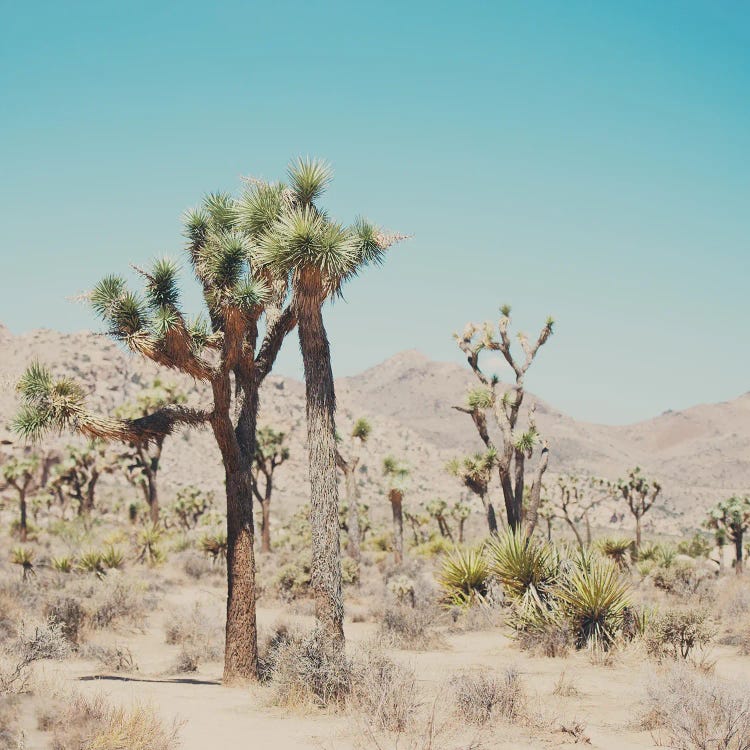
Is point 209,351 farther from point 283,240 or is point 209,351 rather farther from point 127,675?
point 127,675

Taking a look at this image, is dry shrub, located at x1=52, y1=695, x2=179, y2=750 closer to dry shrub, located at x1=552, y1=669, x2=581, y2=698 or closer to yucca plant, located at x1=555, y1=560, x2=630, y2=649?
dry shrub, located at x1=552, y1=669, x2=581, y2=698

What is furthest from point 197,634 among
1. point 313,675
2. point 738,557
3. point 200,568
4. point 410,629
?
point 738,557

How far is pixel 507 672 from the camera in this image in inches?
343

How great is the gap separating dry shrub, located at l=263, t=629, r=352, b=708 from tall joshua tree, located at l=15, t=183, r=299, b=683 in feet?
4.98

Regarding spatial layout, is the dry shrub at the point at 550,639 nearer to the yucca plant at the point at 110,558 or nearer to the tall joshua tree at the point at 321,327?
the tall joshua tree at the point at 321,327

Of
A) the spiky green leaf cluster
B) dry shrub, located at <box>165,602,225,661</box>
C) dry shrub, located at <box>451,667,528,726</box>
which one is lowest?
dry shrub, located at <box>165,602,225,661</box>

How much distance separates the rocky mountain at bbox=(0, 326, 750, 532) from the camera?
78.4 m

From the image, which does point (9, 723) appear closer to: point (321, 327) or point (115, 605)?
point (321, 327)

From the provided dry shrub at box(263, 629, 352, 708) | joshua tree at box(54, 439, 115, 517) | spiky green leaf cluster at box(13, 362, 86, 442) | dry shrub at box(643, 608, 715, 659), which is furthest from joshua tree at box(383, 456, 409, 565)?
spiky green leaf cluster at box(13, 362, 86, 442)

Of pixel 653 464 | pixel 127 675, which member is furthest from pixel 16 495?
pixel 653 464

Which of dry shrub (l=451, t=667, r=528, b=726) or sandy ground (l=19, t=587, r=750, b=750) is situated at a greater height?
dry shrub (l=451, t=667, r=528, b=726)

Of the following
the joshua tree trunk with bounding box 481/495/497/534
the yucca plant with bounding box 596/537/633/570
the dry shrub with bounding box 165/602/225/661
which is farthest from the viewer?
the yucca plant with bounding box 596/537/633/570

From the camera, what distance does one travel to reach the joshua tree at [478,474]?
21172 mm

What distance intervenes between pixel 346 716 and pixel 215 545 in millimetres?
18659
